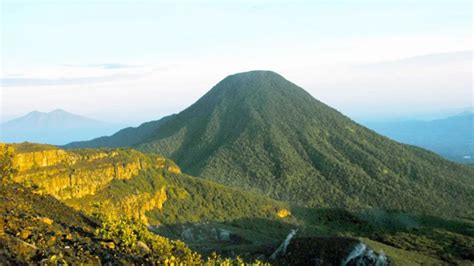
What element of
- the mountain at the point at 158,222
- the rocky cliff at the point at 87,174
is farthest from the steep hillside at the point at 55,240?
the rocky cliff at the point at 87,174

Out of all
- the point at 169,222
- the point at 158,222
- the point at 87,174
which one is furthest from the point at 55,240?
the point at 169,222

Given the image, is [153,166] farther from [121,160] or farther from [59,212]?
[59,212]

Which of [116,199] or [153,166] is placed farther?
[153,166]

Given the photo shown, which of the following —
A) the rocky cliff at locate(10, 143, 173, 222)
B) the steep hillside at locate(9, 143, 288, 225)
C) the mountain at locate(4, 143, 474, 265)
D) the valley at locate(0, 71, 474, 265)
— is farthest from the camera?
the steep hillside at locate(9, 143, 288, 225)

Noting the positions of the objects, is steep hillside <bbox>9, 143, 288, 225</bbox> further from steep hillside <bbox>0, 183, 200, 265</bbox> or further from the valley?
steep hillside <bbox>0, 183, 200, 265</bbox>

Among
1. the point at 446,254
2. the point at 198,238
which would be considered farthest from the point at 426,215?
the point at 198,238

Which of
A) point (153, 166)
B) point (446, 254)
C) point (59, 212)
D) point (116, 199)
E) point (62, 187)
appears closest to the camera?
point (59, 212)

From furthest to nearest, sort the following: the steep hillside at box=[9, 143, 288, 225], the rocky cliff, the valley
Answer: the steep hillside at box=[9, 143, 288, 225], the rocky cliff, the valley

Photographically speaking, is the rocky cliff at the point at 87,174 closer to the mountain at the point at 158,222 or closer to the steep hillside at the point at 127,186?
the steep hillside at the point at 127,186

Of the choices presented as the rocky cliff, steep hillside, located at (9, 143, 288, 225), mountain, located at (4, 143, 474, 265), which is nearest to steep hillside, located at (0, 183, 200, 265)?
mountain, located at (4, 143, 474, 265)

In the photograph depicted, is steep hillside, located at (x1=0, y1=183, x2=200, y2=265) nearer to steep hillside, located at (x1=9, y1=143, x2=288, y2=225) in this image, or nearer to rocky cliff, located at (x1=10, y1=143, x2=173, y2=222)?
steep hillside, located at (x1=9, y1=143, x2=288, y2=225)

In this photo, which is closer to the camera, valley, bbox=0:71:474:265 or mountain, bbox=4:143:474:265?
mountain, bbox=4:143:474:265
